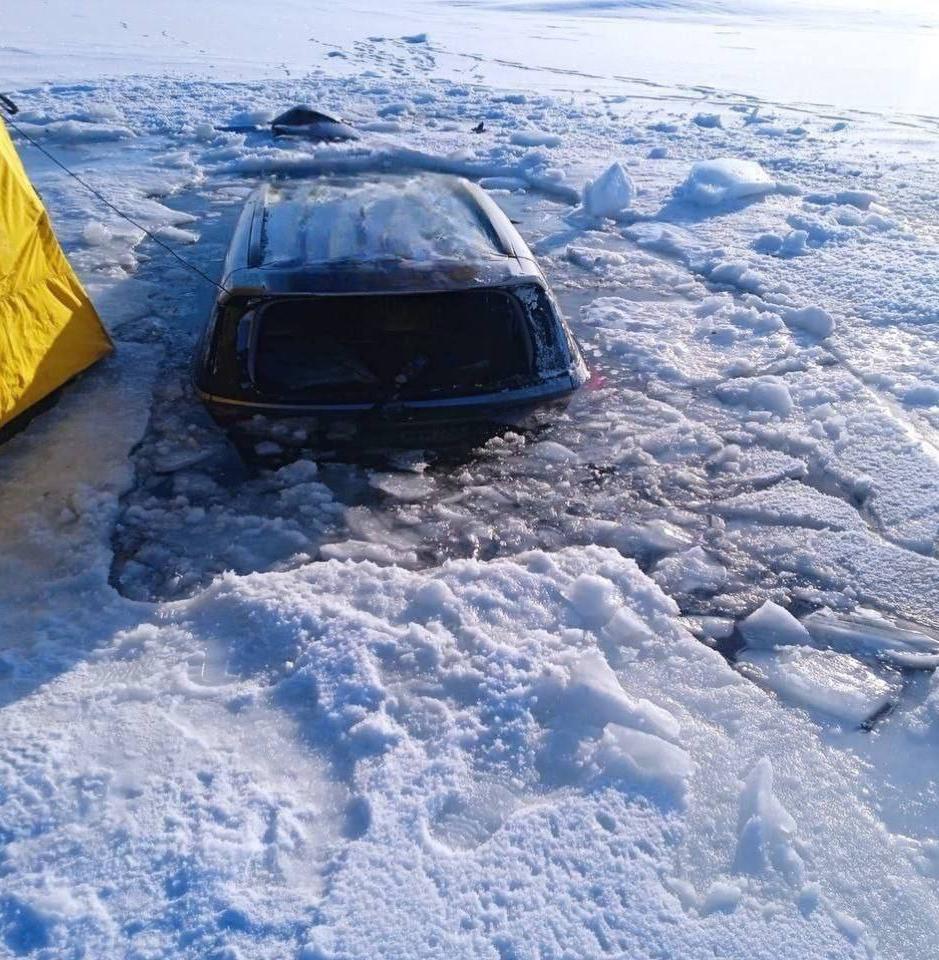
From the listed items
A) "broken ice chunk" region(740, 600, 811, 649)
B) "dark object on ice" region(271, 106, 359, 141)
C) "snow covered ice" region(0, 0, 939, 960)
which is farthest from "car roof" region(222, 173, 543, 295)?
"dark object on ice" region(271, 106, 359, 141)

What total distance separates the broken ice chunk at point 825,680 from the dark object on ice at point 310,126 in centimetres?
1059

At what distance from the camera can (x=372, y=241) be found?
4117mm

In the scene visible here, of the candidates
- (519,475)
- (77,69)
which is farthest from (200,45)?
(519,475)

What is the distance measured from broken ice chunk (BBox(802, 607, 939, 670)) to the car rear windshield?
5.60 ft

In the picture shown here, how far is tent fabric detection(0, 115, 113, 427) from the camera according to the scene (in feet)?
14.5

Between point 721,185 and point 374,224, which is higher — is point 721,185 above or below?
below

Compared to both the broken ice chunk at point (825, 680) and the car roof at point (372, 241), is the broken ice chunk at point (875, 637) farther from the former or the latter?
the car roof at point (372, 241)

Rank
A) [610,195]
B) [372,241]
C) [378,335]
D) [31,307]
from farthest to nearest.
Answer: [610,195] → [31,307] → [378,335] → [372,241]

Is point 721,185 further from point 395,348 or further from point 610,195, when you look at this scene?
point 395,348

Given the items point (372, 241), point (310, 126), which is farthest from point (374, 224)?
point (310, 126)

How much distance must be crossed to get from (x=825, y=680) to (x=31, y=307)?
4298mm

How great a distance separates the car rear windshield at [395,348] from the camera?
12.9 ft

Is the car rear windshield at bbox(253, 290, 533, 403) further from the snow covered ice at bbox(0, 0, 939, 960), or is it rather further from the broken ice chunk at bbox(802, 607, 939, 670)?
the broken ice chunk at bbox(802, 607, 939, 670)

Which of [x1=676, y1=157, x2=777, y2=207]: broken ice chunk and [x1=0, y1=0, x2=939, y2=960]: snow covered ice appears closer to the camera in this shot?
[x1=0, y1=0, x2=939, y2=960]: snow covered ice
